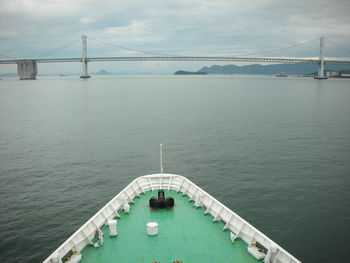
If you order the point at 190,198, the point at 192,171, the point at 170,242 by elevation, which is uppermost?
the point at 190,198

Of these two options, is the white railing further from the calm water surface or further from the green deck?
the calm water surface

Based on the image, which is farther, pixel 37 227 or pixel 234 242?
pixel 37 227

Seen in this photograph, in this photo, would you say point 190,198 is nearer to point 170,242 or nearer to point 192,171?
point 170,242

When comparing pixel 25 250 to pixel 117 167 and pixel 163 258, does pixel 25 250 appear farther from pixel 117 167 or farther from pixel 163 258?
pixel 117 167

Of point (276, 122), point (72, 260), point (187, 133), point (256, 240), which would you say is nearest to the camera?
point (72, 260)

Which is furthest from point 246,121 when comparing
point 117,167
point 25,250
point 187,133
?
point 25,250

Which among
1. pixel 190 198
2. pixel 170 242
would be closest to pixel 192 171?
pixel 190 198

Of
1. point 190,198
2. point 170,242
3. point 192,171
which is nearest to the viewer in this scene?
point 170,242
